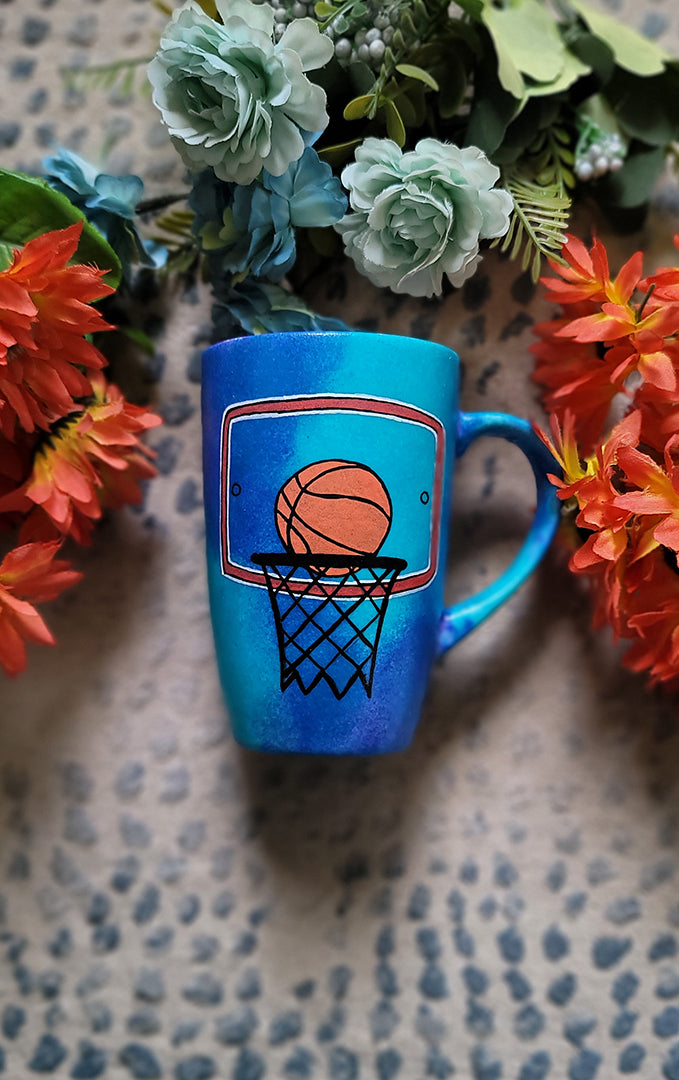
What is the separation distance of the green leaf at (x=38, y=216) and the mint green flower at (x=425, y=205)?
0.20 metres

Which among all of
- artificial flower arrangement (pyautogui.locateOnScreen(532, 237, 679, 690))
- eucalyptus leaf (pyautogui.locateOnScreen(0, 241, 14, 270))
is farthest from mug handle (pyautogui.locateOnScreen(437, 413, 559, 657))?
eucalyptus leaf (pyautogui.locateOnScreen(0, 241, 14, 270))

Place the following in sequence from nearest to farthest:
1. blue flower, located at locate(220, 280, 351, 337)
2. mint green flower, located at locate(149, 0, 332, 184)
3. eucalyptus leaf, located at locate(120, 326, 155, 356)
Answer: mint green flower, located at locate(149, 0, 332, 184) → blue flower, located at locate(220, 280, 351, 337) → eucalyptus leaf, located at locate(120, 326, 155, 356)

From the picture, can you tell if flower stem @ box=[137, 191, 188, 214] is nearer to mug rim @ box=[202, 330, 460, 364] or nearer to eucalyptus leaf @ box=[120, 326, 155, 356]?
eucalyptus leaf @ box=[120, 326, 155, 356]

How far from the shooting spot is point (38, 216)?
61cm

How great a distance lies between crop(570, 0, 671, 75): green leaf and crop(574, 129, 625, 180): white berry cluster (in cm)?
5

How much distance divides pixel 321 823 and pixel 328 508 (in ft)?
1.11

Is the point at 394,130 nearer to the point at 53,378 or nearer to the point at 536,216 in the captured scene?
the point at 536,216

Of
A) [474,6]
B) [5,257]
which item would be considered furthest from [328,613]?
[474,6]

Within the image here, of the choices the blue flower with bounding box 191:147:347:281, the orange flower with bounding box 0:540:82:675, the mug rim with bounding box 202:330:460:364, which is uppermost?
the blue flower with bounding box 191:147:347:281

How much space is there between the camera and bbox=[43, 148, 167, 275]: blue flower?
0.64 m

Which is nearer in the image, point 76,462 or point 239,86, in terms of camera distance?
point 239,86

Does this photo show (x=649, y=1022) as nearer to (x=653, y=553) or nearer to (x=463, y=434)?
(x=653, y=553)

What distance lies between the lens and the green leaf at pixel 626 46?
0.65m

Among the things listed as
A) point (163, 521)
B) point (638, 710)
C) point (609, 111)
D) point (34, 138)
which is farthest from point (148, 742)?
point (609, 111)
